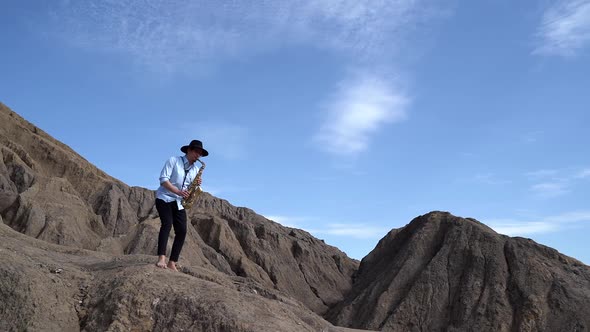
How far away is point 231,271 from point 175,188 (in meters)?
33.4

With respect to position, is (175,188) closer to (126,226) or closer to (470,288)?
(470,288)

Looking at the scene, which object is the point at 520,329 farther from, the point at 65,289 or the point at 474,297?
the point at 65,289

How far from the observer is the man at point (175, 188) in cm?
752

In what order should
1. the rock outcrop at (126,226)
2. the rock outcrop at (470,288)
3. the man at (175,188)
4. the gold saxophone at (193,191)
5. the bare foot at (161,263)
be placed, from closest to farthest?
1. the bare foot at (161,263)
2. the man at (175,188)
3. the gold saxophone at (193,191)
4. the rock outcrop at (470,288)
5. the rock outcrop at (126,226)

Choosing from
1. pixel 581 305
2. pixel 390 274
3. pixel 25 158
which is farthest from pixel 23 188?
pixel 581 305

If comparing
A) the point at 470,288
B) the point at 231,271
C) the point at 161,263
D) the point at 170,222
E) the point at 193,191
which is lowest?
the point at 161,263

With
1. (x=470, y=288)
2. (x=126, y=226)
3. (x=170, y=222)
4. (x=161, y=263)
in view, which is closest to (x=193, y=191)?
(x=170, y=222)

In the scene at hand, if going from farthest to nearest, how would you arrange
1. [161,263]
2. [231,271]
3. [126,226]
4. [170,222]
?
[231,271], [126,226], [170,222], [161,263]

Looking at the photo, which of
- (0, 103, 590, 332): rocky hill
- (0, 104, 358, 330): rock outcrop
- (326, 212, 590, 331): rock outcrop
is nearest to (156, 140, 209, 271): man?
(0, 103, 590, 332): rocky hill

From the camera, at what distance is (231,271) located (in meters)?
40.1

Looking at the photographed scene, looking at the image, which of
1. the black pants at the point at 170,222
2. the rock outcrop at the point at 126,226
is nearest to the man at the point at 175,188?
the black pants at the point at 170,222

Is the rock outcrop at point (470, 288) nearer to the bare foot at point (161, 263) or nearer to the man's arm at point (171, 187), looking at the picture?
the bare foot at point (161, 263)

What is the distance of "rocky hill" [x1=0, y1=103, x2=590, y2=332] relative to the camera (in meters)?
6.33

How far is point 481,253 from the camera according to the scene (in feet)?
118
